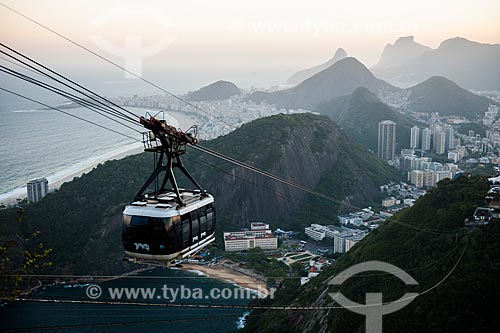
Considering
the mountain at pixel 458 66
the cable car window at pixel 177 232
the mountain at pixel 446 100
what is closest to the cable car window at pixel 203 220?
the cable car window at pixel 177 232

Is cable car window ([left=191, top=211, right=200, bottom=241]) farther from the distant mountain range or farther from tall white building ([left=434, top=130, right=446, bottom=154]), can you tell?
tall white building ([left=434, top=130, right=446, bottom=154])

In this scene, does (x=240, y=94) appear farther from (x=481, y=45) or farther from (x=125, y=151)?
(x=481, y=45)

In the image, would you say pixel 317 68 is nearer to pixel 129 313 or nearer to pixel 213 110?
pixel 213 110

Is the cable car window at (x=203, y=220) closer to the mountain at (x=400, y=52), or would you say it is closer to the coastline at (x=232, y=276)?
the coastline at (x=232, y=276)

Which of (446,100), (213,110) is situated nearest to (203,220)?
(213,110)

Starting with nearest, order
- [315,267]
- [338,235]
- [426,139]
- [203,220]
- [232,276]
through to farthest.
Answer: [203,220], [315,267], [232,276], [338,235], [426,139]

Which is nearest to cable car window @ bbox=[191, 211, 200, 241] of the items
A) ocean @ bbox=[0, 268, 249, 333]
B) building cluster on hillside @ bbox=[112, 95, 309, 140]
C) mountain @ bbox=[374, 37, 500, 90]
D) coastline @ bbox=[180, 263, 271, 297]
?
ocean @ bbox=[0, 268, 249, 333]
